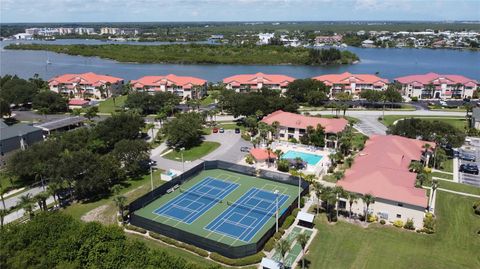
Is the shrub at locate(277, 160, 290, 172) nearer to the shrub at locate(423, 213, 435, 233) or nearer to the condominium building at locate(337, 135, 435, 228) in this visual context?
the condominium building at locate(337, 135, 435, 228)

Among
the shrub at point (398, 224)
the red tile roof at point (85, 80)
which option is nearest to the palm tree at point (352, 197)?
the shrub at point (398, 224)

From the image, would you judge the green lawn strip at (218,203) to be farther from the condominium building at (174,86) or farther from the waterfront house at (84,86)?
the waterfront house at (84,86)

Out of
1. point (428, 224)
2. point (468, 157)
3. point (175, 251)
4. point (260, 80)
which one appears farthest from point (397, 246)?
point (260, 80)

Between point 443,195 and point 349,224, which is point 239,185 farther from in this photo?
point 443,195

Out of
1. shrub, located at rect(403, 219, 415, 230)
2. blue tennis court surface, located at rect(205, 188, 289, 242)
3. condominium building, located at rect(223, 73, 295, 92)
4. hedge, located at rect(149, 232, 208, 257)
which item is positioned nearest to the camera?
hedge, located at rect(149, 232, 208, 257)

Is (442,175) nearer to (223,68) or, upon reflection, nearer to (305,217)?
(305,217)

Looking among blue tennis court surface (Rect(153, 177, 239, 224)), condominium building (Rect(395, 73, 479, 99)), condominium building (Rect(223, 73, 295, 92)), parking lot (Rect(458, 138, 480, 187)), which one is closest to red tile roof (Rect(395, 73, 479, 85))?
condominium building (Rect(395, 73, 479, 99))
